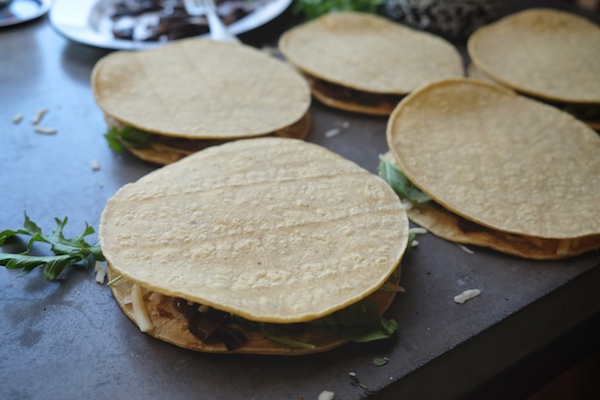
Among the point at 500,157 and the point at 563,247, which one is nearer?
the point at 563,247

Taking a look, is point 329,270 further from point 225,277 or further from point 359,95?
point 359,95

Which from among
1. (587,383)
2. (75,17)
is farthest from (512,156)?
(75,17)

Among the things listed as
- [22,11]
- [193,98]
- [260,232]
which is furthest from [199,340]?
[22,11]

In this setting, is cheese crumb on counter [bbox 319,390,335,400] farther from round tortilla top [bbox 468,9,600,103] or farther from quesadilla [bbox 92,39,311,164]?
round tortilla top [bbox 468,9,600,103]

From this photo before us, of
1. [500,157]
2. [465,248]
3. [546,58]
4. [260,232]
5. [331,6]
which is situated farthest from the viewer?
[331,6]

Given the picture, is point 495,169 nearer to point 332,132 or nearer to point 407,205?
point 407,205

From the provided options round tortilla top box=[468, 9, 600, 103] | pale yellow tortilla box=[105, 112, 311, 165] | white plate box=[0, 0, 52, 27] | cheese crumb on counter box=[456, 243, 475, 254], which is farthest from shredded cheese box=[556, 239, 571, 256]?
white plate box=[0, 0, 52, 27]
